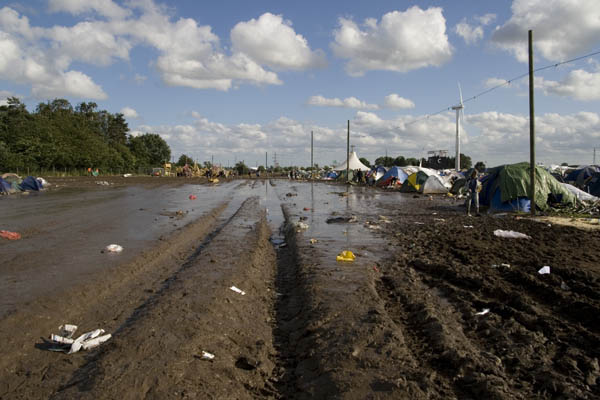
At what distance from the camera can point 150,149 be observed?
104m

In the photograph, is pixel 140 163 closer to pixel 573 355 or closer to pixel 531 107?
pixel 531 107

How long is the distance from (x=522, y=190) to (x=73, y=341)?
1741cm

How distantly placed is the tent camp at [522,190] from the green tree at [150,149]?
291 feet

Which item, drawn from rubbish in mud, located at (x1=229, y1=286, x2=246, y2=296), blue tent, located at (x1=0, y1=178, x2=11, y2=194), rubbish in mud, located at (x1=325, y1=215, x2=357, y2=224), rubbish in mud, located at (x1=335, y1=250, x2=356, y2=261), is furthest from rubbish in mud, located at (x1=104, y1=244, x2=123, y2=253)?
blue tent, located at (x1=0, y1=178, x2=11, y2=194)

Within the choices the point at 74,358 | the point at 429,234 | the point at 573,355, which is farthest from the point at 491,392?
the point at 429,234

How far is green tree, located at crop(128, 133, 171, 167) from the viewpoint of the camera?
96.8 metres

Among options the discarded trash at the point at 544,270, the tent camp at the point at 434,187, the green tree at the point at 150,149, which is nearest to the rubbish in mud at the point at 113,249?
the discarded trash at the point at 544,270

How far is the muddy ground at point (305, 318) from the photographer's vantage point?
3.67 meters

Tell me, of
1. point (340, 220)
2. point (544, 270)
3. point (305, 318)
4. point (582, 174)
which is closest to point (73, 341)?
point (305, 318)

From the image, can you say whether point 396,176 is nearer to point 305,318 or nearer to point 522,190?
point 522,190

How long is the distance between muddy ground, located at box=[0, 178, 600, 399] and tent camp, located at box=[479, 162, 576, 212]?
659 cm

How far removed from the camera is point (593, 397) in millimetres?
3355

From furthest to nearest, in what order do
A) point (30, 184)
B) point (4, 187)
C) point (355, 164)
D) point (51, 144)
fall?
1. point (355, 164)
2. point (51, 144)
3. point (30, 184)
4. point (4, 187)

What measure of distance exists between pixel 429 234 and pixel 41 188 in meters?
31.9
